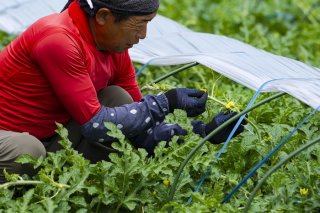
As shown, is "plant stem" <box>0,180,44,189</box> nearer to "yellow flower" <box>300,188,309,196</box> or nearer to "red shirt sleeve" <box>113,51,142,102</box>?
"red shirt sleeve" <box>113,51,142,102</box>

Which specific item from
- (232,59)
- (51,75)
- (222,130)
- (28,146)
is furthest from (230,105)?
(28,146)

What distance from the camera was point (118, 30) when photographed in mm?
4012

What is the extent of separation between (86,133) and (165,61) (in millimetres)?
1039

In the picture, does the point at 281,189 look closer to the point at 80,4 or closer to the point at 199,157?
the point at 199,157

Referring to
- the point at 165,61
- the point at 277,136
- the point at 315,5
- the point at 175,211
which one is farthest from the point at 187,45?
the point at 315,5

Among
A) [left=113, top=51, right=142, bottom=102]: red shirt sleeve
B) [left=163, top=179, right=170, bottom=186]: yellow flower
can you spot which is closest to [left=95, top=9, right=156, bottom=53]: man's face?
[left=113, top=51, right=142, bottom=102]: red shirt sleeve

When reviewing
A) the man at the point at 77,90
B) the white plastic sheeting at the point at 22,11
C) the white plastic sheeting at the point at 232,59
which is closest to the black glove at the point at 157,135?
the man at the point at 77,90

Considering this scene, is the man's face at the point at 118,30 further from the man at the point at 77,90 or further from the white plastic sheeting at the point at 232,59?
the white plastic sheeting at the point at 232,59

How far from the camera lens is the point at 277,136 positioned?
451 centimetres

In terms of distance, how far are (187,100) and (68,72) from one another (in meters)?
0.59

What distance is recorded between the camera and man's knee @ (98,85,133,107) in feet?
13.9

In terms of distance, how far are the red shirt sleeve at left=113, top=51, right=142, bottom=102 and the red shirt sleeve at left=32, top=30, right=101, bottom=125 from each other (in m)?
0.42

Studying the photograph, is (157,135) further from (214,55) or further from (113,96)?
(214,55)

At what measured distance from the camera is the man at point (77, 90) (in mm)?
3891
